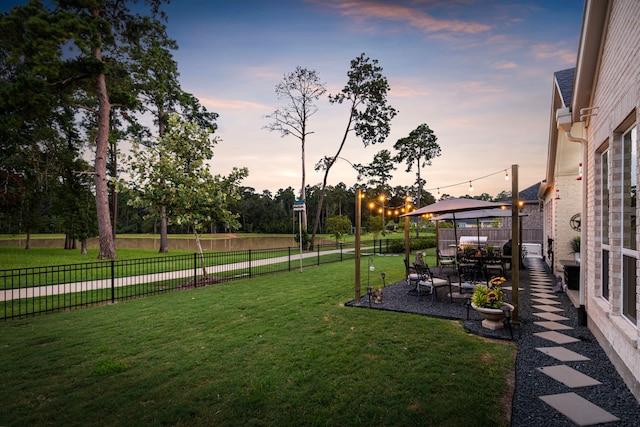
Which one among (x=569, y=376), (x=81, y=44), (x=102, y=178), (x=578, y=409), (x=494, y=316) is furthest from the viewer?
(x=102, y=178)

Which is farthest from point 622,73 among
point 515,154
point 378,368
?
point 515,154

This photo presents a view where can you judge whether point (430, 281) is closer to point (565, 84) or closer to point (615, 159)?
point (615, 159)

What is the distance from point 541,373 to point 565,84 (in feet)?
22.9

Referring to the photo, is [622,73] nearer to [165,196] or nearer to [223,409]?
[223,409]

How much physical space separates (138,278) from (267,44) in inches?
402

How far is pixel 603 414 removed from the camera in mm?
2896

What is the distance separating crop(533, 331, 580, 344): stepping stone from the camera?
4820mm

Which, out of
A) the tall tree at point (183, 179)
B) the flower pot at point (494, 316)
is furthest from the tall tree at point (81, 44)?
the flower pot at point (494, 316)

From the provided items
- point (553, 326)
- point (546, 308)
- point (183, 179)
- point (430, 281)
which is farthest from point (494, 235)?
point (183, 179)

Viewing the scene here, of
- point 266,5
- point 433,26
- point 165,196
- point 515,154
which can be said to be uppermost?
point 266,5

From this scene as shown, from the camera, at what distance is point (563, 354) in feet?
14.2

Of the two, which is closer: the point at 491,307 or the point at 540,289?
the point at 491,307

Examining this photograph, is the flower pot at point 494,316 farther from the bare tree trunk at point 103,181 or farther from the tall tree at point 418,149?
the tall tree at point 418,149

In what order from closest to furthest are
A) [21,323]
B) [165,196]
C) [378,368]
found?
[378,368] < [21,323] < [165,196]
